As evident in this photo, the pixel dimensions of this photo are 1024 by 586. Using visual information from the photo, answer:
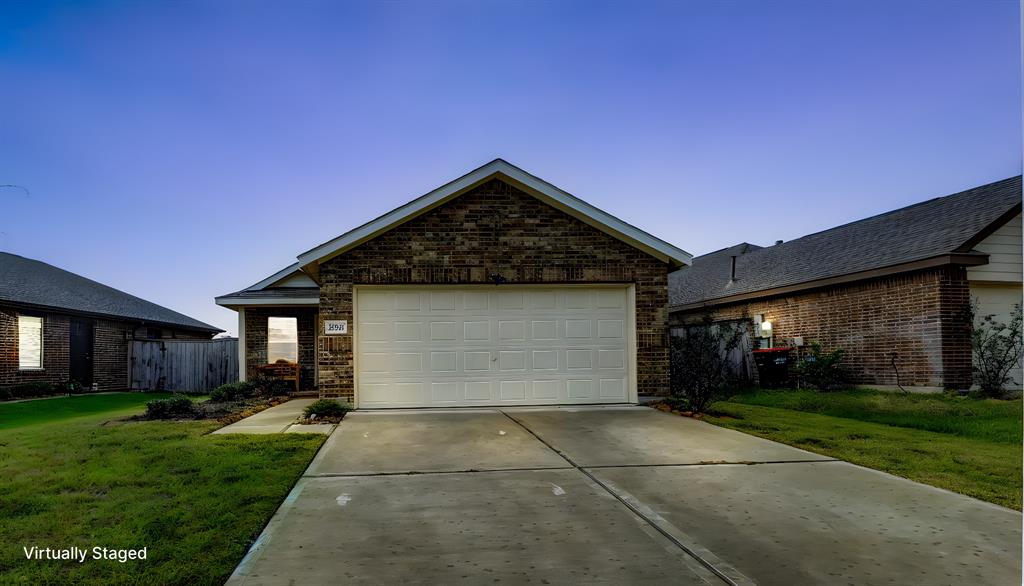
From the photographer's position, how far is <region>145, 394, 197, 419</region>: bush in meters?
10.8

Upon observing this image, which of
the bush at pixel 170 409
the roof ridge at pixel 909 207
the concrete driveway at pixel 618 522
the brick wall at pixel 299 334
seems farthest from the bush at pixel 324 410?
the roof ridge at pixel 909 207

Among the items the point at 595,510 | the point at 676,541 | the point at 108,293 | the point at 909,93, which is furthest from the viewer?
the point at 108,293

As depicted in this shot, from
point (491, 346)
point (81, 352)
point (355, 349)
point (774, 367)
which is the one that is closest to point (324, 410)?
point (355, 349)

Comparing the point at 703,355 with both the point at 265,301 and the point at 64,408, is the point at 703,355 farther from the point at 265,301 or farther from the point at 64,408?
the point at 64,408

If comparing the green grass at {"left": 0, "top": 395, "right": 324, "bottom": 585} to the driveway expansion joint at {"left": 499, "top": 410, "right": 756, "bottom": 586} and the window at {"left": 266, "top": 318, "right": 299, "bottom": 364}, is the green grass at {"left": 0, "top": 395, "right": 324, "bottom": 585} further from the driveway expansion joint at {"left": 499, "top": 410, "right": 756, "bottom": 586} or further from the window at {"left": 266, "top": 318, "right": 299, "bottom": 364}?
the window at {"left": 266, "top": 318, "right": 299, "bottom": 364}

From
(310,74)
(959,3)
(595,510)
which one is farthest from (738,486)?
(310,74)

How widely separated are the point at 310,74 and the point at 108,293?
15.6 meters

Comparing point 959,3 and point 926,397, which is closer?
point 959,3

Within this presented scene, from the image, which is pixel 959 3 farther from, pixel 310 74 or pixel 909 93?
pixel 310 74

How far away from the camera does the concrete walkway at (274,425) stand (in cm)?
898

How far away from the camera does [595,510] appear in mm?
5000

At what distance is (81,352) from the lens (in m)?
18.8

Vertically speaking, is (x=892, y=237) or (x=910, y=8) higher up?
(x=910, y=8)

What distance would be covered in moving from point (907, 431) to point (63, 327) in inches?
853
